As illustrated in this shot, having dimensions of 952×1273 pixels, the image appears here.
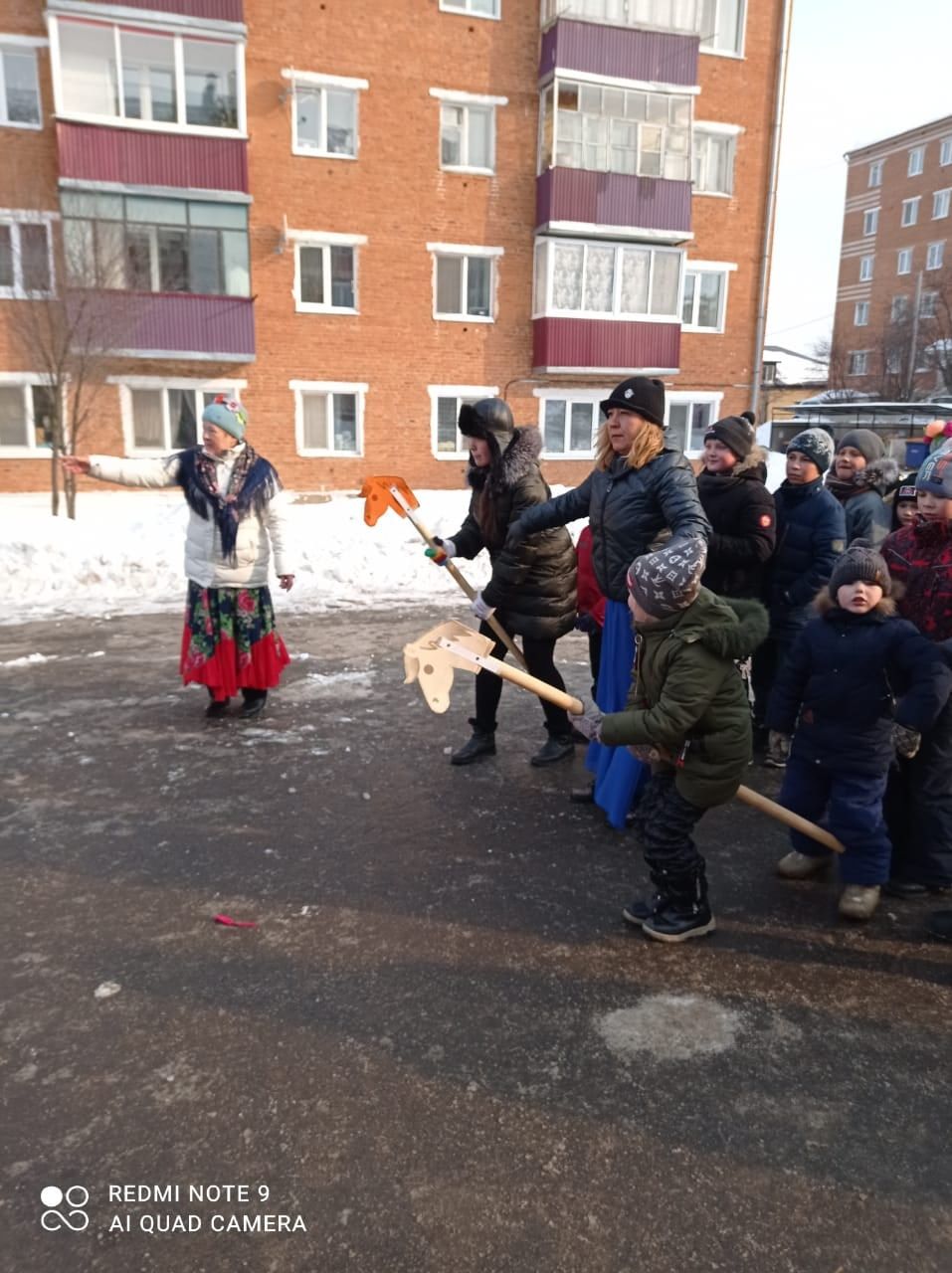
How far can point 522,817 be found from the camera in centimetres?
459

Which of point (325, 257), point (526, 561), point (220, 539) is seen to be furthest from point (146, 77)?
point (526, 561)

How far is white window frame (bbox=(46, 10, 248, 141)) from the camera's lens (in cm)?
1683

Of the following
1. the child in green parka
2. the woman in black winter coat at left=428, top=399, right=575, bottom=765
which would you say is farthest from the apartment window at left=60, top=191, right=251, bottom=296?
the child in green parka

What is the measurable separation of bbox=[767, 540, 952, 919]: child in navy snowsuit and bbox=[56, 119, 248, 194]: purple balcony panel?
18.2m

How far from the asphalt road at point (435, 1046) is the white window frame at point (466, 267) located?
17.5 metres

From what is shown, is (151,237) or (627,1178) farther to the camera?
(151,237)

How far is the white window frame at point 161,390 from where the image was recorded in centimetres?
1847

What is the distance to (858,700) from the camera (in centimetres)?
362

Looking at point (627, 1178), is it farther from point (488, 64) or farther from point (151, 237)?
point (488, 64)

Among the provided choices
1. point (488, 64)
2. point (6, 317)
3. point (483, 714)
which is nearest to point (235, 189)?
point (6, 317)

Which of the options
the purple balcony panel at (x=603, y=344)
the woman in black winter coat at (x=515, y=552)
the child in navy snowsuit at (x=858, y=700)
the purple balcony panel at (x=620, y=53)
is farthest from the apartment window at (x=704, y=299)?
the child in navy snowsuit at (x=858, y=700)

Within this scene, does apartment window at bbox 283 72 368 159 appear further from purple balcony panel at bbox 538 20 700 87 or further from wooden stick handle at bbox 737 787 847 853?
wooden stick handle at bbox 737 787 847 853

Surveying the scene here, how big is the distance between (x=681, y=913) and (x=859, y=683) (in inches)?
46.1

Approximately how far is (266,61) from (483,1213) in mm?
21247
